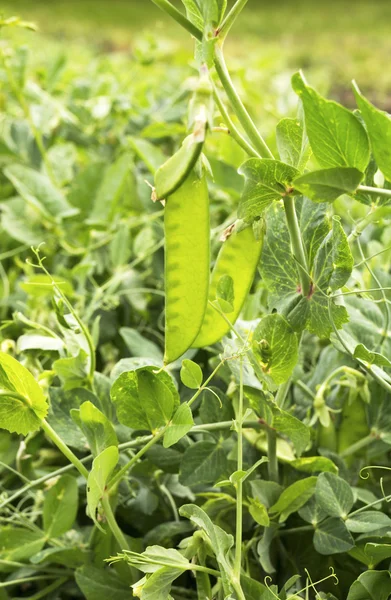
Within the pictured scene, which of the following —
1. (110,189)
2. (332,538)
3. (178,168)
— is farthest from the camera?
(110,189)

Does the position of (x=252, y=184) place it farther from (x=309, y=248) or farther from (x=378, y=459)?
(x=378, y=459)

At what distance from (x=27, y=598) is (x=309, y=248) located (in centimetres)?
36

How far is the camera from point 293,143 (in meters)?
0.40

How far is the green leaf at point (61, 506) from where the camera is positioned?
503 millimetres

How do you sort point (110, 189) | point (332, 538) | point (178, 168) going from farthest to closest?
point (110, 189) < point (332, 538) < point (178, 168)

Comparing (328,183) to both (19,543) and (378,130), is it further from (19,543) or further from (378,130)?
(19,543)

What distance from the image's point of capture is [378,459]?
57cm

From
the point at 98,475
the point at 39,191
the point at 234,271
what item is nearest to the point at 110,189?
the point at 39,191

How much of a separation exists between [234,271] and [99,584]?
0.80 feet

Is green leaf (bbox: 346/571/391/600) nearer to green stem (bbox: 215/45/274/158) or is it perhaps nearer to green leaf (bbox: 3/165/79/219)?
green stem (bbox: 215/45/274/158)

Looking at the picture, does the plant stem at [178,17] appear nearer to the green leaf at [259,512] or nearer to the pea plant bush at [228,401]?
the pea plant bush at [228,401]

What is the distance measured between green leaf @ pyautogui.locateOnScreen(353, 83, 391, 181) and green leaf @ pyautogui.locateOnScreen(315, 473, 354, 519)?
8.1 inches

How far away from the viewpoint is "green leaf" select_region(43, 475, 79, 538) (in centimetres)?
50

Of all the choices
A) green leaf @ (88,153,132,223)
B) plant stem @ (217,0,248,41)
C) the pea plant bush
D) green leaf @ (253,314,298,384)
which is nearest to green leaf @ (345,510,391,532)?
the pea plant bush
